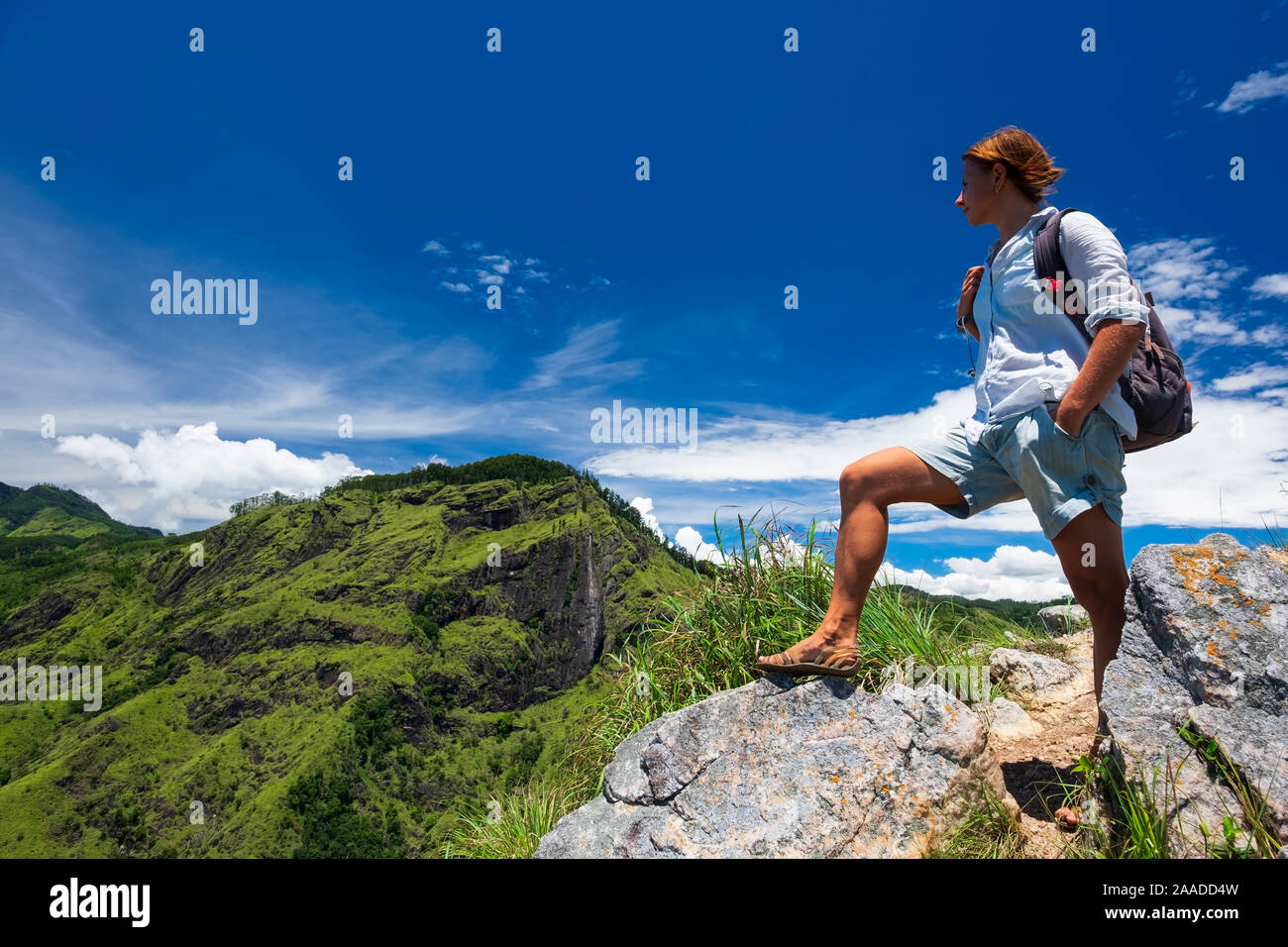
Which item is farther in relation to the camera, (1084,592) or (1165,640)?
A: (1084,592)

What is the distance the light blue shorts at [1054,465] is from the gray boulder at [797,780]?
1.00 metres

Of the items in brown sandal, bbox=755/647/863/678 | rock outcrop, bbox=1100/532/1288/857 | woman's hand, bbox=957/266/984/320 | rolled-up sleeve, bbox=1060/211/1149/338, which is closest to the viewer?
rock outcrop, bbox=1100/532/1288/857

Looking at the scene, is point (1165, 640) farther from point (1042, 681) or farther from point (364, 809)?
point (364, 809)

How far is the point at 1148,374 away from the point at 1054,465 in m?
0.51

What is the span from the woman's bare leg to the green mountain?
296 ft

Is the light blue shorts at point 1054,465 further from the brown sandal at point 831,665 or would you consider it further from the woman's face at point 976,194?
the woman's face at point 976,194

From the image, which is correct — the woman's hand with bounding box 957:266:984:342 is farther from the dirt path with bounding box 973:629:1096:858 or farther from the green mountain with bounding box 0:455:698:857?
the green mountain with bounding box 0:455:698:857

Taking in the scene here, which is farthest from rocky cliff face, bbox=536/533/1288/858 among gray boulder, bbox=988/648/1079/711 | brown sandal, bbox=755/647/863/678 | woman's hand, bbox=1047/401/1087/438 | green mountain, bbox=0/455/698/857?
green mountain, bbox=0/455/698/857

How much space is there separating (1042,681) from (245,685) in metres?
167

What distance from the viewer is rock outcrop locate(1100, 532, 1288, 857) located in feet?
7.83

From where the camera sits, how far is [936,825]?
2.86m

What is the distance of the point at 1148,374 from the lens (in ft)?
9.14
